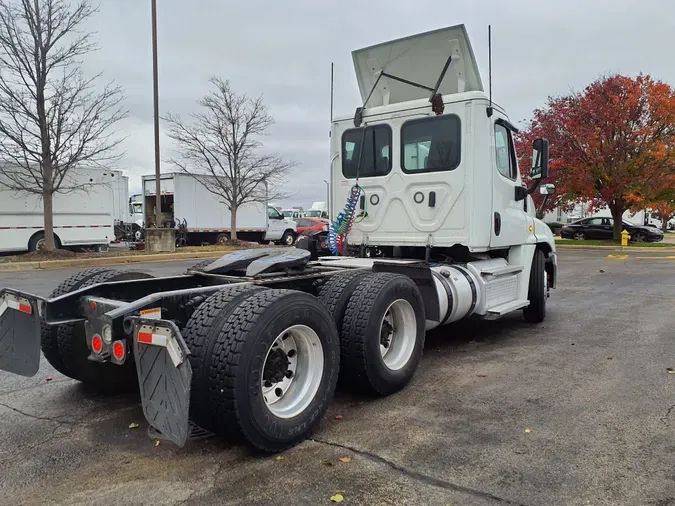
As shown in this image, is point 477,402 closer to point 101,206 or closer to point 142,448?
point 142,448

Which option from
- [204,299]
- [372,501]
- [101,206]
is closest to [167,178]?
[101,206]

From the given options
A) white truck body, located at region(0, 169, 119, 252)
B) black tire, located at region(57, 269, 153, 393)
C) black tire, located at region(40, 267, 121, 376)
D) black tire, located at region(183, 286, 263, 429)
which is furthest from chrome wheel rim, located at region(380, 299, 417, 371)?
white truck body, located at region(0, 169, 119, 252)

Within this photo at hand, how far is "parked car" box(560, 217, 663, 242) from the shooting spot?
97.9 ft

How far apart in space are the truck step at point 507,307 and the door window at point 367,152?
2023mm

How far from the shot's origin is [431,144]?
607cm

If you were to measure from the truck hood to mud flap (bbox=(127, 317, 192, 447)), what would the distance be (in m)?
4.75

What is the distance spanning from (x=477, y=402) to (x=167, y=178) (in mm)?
21662

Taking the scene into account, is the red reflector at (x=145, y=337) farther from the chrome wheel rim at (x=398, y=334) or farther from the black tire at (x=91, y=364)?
the chrome wheel rim at (x=398, y=334)

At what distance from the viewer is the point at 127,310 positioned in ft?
10.2

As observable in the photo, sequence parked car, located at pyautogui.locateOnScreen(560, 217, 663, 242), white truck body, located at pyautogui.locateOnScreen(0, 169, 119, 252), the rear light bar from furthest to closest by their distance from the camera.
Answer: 1. parked car, located at pyautogui.locateOnScreen(560, 217, 663, 242)
2. white truck body, located at pyautogui.locateOnScreen(0, 169, 119, 252)
3. the rear light bar

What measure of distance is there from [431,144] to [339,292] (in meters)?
2.59

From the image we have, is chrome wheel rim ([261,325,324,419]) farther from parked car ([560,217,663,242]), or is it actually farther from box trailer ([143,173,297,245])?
parked car ([560,217,663,242])

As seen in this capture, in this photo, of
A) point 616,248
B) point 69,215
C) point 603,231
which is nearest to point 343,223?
point 69,215

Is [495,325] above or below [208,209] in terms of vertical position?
below
